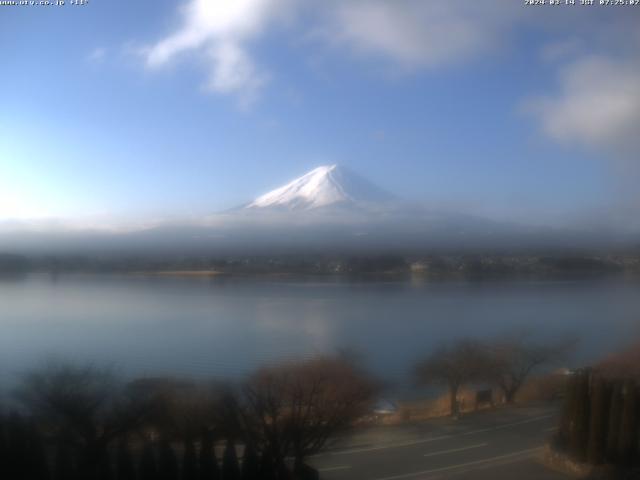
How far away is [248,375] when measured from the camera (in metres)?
3.44

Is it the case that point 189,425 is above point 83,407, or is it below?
below

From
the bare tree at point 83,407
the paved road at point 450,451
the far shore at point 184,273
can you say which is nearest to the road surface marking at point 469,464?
the paved road at point 450,451

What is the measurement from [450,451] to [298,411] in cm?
106

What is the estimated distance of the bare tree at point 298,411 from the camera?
3.30m

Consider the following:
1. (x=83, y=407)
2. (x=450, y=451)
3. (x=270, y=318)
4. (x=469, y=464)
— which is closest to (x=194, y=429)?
(x=83, y=407)

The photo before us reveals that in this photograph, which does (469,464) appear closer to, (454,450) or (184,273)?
(454,450)

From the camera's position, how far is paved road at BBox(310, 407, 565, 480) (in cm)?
322

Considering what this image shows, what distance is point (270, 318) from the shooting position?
408cm

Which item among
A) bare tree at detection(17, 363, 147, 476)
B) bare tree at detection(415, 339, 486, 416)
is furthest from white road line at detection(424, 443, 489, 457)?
bare tree at detection(17, 363, 147, 476)

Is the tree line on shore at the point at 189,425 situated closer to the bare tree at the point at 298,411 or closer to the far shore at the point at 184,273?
the bare tree at the point at 298,411

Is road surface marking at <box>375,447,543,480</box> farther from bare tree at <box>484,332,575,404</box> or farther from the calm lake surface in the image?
the calm lake surface

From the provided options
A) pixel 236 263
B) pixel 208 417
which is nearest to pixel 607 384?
pixel 208 417

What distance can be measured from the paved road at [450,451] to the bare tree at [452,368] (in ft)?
0.76

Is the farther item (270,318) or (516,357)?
(270,318)
